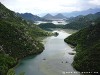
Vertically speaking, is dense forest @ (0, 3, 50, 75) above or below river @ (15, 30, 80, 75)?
above

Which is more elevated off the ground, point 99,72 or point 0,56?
point 0,56

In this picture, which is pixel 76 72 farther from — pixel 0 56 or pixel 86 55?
pixel 0 56

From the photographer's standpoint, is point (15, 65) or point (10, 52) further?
point (10, 52)

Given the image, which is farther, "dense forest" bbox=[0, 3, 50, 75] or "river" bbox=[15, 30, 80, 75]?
"dense forest" bbox=[0, 3, 50, 75]

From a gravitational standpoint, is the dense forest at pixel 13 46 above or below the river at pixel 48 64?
above

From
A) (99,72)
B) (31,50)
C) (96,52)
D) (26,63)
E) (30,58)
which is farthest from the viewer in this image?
(31,50)

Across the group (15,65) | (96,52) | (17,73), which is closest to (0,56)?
(15,65)

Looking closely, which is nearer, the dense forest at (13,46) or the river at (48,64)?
the river at (48,64)

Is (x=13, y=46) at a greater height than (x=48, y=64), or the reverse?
(x=13, y=46)

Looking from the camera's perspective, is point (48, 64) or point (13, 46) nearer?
point (48, 64)

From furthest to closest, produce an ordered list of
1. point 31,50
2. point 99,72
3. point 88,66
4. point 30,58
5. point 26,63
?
point 31,50 < point 30,58 < point 26,63 < point 88,66 < point 99,72
